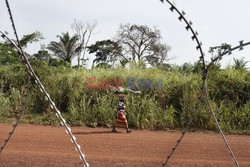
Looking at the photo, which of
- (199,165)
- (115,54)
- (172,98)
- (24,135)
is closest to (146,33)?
(115,54)

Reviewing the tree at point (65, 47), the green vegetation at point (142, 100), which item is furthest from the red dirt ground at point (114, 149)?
the tree at point (65, 47)

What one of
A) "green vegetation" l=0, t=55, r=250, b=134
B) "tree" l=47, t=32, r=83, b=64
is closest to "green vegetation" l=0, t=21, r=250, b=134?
"green vegetation" l=0, t=55, r=250, b=134

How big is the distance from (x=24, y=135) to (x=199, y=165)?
4015 mm

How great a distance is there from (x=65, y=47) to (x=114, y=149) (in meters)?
29.3

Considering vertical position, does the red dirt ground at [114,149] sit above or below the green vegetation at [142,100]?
below

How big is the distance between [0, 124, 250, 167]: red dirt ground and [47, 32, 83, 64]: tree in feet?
85.3

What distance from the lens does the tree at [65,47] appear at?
34062 millimetres

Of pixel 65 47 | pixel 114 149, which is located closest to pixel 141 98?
pixel 114 149

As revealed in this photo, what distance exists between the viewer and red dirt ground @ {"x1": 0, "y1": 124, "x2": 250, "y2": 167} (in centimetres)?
472

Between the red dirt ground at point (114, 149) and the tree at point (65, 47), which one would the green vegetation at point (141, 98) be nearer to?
the red dirt ground at point (114, 149)

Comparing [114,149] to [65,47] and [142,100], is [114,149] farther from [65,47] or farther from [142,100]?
[65,47]

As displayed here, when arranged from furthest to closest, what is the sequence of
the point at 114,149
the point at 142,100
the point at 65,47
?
1. the point at 65,47
2. the point at 142,100
3. the point at 114,149

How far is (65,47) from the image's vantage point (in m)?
34.2

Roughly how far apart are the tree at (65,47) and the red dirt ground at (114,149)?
26.0m
